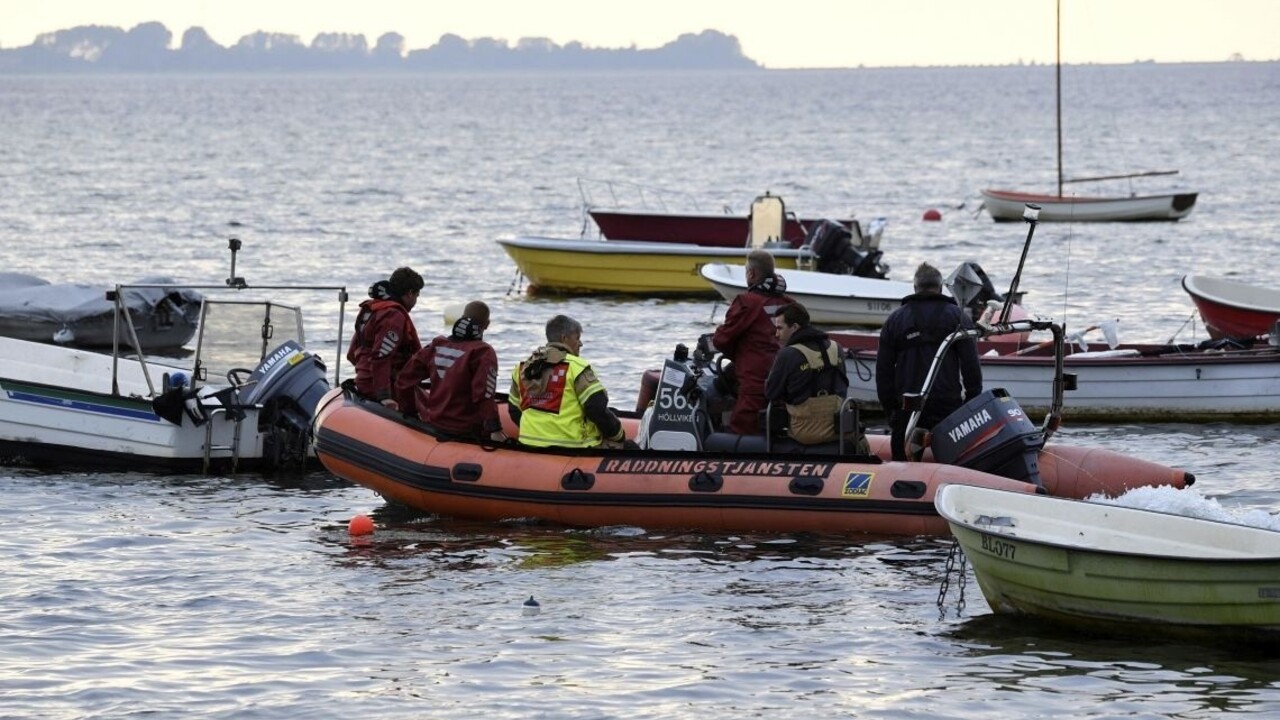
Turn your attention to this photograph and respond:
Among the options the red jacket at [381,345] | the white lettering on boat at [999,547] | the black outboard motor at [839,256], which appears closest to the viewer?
the white lettering on boat at [999,547]

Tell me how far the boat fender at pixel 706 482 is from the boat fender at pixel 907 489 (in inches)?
40.7

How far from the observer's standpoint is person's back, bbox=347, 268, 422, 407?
13.1m

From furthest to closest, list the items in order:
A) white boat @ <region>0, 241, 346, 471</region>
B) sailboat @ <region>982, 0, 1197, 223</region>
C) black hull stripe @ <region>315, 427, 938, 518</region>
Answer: sailboat @ <region>982, 0, 1197, 223</region> < white boat @ <region>0, 241, 346, 471</region> < black hull stripe @ <region>315, 427, 938, 518</region>

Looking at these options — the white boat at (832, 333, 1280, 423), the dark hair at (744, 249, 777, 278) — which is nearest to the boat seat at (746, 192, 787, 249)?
the white boat at (832, 333, 1280, 423)

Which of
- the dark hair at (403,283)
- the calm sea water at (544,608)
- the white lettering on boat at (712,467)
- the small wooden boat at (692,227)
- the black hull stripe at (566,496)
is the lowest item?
the calm sea water at (544,608)

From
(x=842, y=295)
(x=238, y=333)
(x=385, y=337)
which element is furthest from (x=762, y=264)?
(x=842, y=295)

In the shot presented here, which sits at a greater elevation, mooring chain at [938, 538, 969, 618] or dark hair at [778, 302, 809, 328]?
dark hair at [778, 302, 809, 328]

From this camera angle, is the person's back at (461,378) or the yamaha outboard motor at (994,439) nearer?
the yamaha outboard motor at (994,439)

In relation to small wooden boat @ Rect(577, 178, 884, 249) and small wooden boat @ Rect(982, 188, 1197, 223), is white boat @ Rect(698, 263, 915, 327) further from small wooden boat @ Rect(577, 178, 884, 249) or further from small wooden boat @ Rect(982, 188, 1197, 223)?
small wooden boat @ Rect(982, 188, 1197, 223)

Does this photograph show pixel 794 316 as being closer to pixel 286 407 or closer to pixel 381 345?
pixel 381 345

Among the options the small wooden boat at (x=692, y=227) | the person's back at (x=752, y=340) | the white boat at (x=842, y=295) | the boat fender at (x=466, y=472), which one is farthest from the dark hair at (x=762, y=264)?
the small wooden boat at (x=692, y=227)

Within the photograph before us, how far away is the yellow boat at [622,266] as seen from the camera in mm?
26500

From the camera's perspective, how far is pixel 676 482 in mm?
11930

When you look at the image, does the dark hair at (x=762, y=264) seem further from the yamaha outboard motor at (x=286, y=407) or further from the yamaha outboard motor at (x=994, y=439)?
the yamaha outboard motor at (x=286, y=407)
